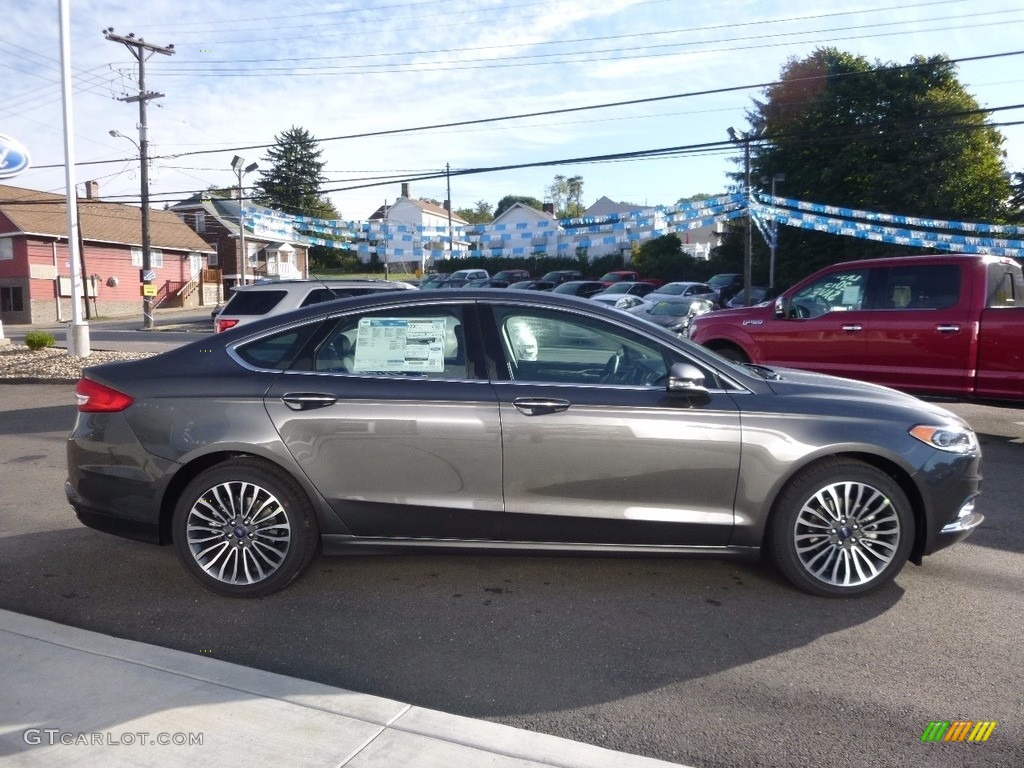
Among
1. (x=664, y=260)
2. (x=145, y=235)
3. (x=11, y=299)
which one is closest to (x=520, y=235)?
(x=145, y=235)

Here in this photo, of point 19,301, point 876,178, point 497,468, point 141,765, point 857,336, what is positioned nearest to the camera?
point 141,765

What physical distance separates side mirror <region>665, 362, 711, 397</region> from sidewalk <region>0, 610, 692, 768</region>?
1.86 meters

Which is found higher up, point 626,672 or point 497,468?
point 497,468

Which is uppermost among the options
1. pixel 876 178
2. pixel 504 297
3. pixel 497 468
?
pixel 876 178

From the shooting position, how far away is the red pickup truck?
8.80 metres

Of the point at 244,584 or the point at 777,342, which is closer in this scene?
the point at 244,584

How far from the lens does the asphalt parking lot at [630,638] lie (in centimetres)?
340

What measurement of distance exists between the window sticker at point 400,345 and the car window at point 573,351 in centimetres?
37

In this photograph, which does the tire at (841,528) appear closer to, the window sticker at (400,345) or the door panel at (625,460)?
the door panel at (625,460)

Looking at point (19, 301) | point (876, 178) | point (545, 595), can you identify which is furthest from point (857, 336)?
point (19, 301)

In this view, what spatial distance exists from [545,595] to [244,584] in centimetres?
162

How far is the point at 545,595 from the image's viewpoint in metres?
4.75

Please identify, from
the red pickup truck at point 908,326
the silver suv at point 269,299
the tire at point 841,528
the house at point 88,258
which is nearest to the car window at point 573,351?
the tire at point 841,528

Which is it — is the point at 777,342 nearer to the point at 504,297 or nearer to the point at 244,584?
the point at 504,297
